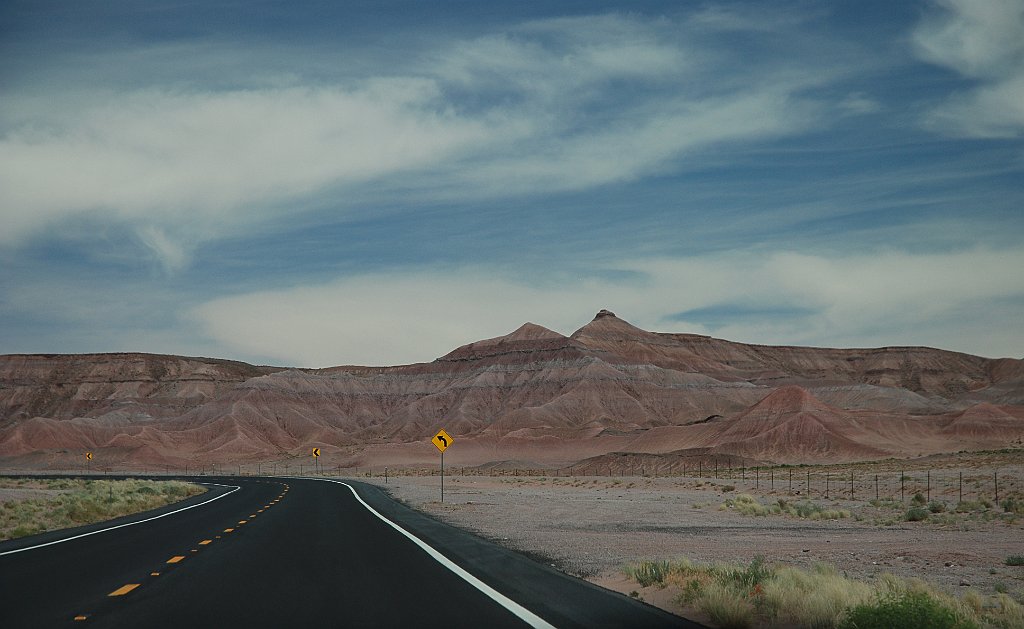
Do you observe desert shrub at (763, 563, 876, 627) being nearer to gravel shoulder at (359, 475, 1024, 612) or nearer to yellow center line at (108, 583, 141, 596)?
gravel shoulder at (359, 475, 1024, 612)

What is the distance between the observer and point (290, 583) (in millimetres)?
13133

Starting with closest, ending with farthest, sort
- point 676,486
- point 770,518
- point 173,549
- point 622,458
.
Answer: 1. point 173,549
2. point 770,518
3. point 676,486
4. point 622,458

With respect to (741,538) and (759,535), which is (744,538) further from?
(759,535)

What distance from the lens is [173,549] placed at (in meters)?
18.3

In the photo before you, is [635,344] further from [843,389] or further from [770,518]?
[770,518]

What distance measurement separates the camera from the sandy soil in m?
17.0

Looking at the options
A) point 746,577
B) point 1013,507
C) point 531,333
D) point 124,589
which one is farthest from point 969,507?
point 531,333

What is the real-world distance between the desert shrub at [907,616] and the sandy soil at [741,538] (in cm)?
304

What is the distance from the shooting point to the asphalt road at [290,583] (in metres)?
10.1

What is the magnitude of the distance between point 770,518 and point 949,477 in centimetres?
3120

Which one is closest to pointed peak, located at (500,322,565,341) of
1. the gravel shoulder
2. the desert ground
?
the desert ground

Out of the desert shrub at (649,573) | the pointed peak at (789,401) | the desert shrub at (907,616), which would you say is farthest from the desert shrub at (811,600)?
the pointed peak at (789,401)

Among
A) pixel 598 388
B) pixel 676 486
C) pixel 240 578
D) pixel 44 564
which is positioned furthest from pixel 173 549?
pixel 598 388

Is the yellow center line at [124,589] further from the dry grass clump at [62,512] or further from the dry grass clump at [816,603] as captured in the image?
the dry grass clump at [62,512]
